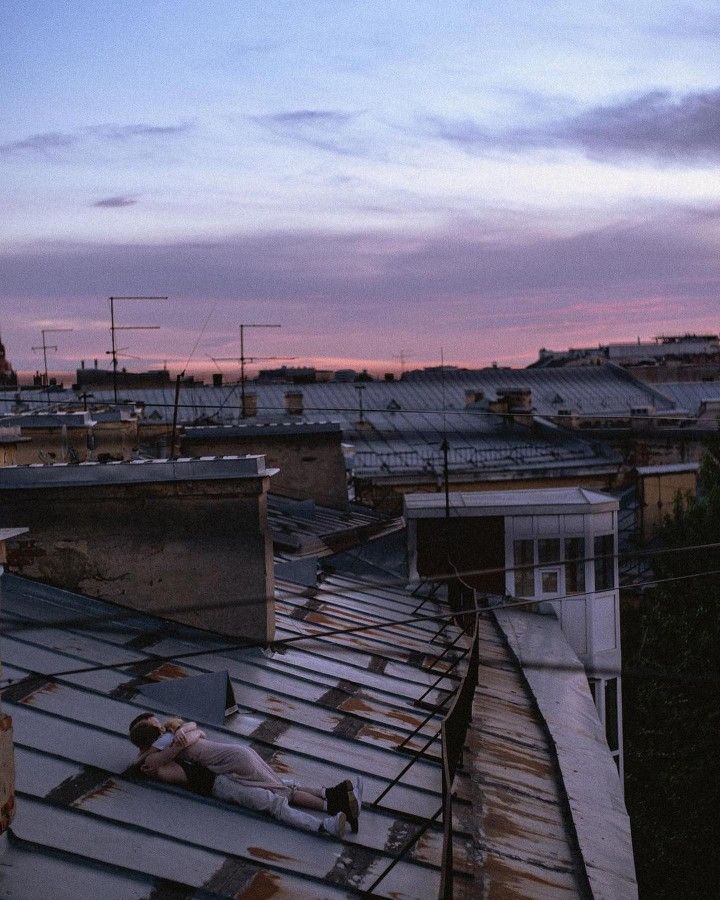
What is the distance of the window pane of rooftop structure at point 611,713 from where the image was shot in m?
15.6

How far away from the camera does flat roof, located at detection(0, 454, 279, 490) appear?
30.9ft

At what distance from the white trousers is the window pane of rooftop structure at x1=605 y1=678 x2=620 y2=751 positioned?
383 inches

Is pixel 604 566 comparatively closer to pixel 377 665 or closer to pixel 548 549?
pixel 548 549

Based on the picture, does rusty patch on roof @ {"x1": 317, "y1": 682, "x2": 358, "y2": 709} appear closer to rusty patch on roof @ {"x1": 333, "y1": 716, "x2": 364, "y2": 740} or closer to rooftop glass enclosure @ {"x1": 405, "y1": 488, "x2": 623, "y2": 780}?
rusty patch on roof @ {"x1": 333, "y1": 716, "x2": 364, "y2": 740}

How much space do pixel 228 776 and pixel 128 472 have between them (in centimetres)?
343

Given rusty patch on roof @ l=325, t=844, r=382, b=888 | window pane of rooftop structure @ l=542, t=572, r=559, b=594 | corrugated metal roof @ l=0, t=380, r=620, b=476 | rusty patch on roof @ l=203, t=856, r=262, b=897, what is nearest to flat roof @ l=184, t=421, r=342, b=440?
window pane of rooftop structure @ l=542, t=572, r=559, b=594

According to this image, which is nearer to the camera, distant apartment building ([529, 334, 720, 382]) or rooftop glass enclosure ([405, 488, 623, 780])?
rooftop glass enclosure ([405, 488, 623, 780])

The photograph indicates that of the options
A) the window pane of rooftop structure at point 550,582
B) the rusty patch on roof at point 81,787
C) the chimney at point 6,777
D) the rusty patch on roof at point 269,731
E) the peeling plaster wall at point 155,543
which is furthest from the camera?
the window pane of rooftop structure at point 550,582

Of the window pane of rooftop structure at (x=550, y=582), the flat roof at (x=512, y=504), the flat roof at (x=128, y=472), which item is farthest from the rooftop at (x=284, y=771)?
the flat roof at (x=512, y=504)

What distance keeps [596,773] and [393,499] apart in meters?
22.0

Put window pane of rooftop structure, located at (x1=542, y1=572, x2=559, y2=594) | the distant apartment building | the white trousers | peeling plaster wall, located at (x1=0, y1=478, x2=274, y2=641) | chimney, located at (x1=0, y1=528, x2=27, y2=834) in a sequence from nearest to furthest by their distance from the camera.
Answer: chimney, located at (x1=0, y1=528, x2=27, y2=834)
the white trousers
peeling plaster wall, located at (x1=0, y1=478, x2=274, y2=641)
window pane of rooftop structure, located at (x1=542, y1=572, x2=559, y2=594)
the distant apartment building

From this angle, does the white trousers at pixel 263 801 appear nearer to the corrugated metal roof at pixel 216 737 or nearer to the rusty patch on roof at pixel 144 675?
the corrugated metal roof at pixel 216 737

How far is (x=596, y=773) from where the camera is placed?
9.00 m

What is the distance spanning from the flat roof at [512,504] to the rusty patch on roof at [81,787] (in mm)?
10044
